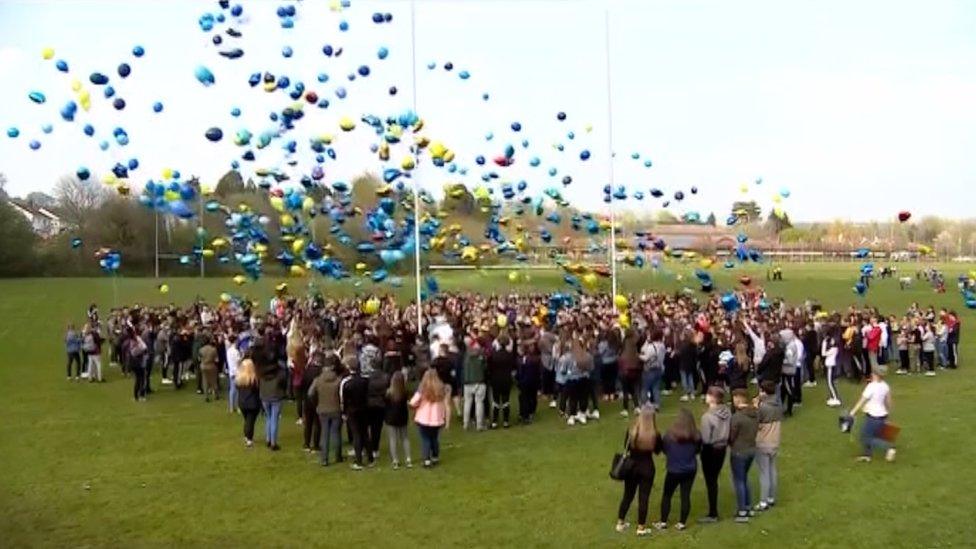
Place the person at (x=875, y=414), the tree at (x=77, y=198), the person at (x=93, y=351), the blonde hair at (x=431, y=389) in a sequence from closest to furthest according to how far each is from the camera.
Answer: the person at (x=875, y=414), the blonde hair at (x=431, y=389), the person at (x=93, y=351), the tree at (x=77, y=198)

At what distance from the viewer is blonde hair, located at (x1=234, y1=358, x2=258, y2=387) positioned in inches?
564

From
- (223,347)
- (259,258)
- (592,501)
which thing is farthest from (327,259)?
(592,501)

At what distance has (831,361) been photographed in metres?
18.7

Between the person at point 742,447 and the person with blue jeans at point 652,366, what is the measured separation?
605 centimetres

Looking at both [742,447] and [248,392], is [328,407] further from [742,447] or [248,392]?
[742,447]

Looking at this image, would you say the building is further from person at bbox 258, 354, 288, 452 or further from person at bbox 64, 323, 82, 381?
person at bbox 258, 354, 288, 452

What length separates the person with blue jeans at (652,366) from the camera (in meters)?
17.0

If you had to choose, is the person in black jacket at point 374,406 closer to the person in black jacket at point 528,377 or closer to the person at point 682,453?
the person in black jacket at point 528,377

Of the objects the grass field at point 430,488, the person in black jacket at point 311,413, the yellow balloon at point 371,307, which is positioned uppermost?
the yellow balloon at point 371,307

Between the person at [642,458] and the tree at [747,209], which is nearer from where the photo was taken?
the person at [642,458]

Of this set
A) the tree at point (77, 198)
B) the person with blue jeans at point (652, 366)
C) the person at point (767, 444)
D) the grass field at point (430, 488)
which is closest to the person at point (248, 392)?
the grass field at point (430, 488)

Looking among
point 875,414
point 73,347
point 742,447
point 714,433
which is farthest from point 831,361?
point 73,347

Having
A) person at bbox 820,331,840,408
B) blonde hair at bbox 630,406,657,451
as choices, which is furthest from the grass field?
blonde hair at bbox 630,406,657,451

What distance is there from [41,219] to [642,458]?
6929cm
